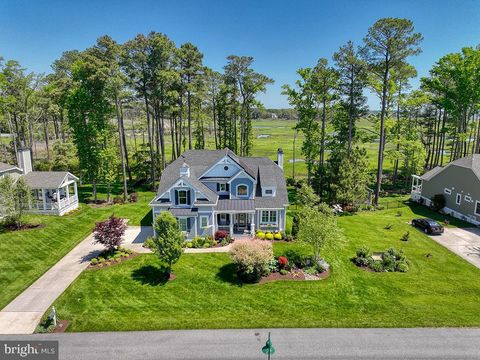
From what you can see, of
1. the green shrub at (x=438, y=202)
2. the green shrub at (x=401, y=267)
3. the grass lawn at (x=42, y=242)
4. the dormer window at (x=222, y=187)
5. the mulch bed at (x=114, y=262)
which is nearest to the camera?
the grass lawn at (x=42, y=242)

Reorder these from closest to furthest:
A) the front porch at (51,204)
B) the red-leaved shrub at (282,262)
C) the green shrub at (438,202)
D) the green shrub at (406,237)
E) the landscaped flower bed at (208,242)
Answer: the red-leaved shrub at (282,262), the landscaped flower bed at (208,242), the green shrub at (406,237), the front porch at (51,204), the green shrub at (438,202)

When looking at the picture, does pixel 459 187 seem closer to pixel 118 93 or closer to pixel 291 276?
pixel 291 276

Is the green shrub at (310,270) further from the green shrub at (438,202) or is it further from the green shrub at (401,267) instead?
the green shrub at (438,202)

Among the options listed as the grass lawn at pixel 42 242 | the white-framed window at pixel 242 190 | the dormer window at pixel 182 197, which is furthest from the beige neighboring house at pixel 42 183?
the white-framed window at pixel 242 190

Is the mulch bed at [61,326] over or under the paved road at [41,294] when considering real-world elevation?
under

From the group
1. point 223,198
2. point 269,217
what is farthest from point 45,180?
point 269,217

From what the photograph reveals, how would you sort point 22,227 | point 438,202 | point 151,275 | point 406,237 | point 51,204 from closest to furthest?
point 151,275, point 406,237, point 22,227, point 51,204, point 438,202
